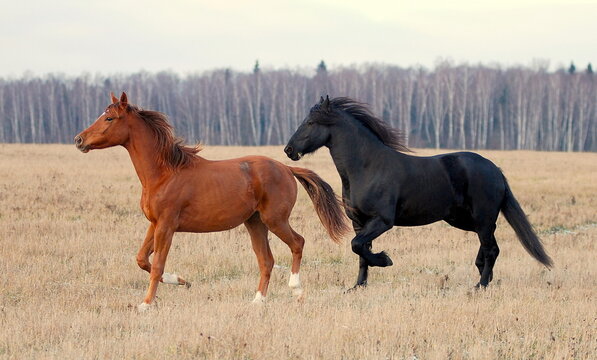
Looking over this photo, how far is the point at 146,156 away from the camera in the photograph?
7.47 meters

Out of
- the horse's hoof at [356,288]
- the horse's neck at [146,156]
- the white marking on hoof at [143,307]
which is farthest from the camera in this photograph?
the horse's hoof at [356,288]

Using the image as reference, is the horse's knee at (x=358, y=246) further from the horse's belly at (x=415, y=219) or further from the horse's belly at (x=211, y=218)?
the horse's belly at (x=211, y=218)

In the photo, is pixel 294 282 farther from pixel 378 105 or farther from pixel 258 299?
pixel 378 105

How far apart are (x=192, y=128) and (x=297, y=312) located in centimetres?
6602

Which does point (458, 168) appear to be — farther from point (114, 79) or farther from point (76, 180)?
point (114, 79)

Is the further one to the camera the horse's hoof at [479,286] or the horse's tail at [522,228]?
the horse's tail at [522,228]

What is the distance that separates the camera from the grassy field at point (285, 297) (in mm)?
5672

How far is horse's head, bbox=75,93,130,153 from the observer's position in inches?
291

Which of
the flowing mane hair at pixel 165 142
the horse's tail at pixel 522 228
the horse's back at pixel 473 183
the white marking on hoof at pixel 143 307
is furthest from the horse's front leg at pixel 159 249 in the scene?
the horse's tail at pixel 522 228

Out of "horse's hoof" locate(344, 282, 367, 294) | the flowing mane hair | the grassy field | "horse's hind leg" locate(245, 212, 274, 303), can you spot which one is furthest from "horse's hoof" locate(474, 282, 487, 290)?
the flowing mane hair

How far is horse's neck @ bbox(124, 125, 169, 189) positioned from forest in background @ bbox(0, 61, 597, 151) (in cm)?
5458

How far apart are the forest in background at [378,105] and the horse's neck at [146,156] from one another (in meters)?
54.6

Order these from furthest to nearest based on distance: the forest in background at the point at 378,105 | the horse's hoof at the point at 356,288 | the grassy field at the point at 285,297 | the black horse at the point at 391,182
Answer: the forest in background at the point at 378,105, the black horse at the point at 391,182, the horse's hoof at the point at 356,288, the grassy field at the point at 285,297

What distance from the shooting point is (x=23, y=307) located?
7277mm
